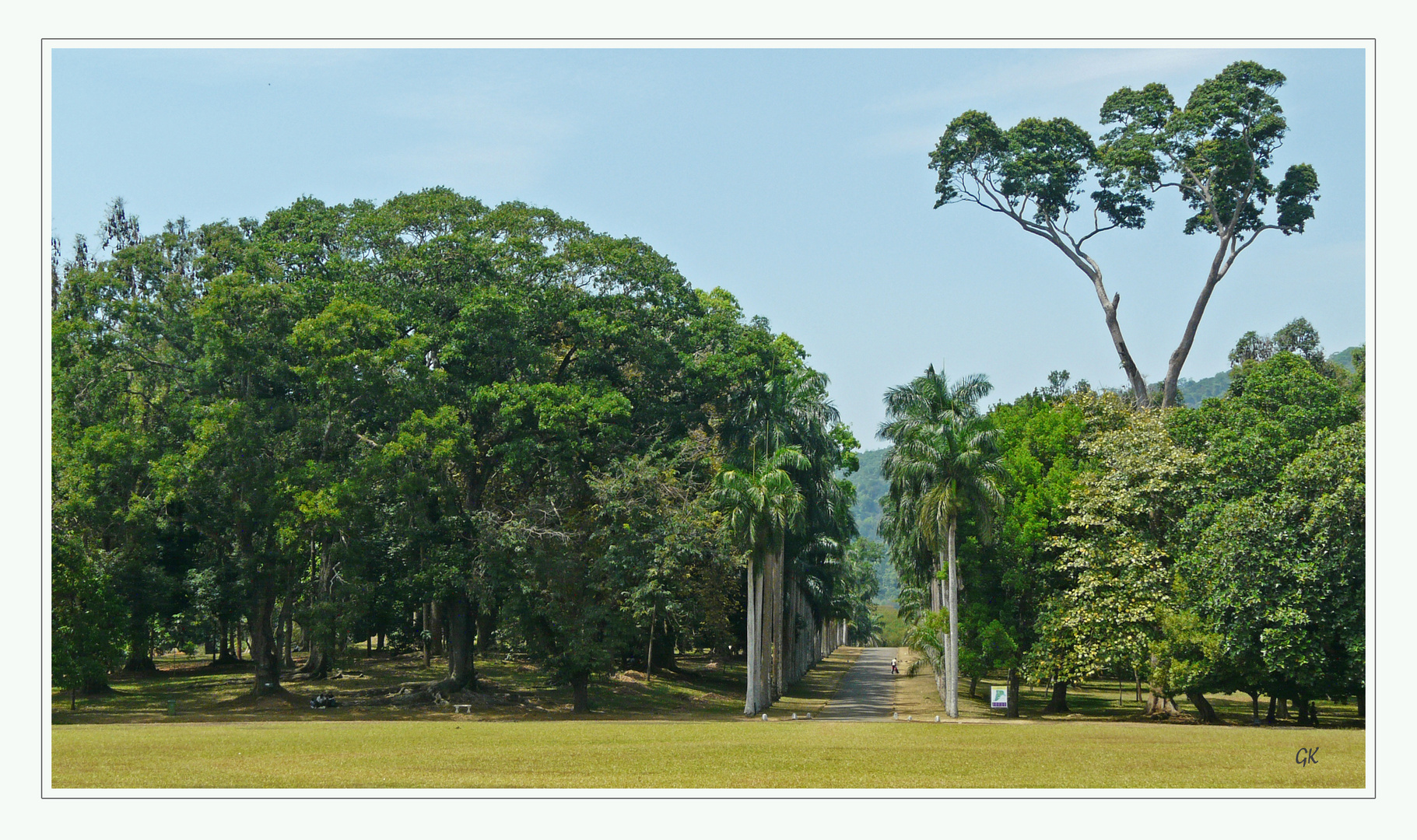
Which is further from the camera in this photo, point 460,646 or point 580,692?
point 460,646

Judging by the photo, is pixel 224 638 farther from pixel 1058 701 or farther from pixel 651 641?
pixel 1058 701

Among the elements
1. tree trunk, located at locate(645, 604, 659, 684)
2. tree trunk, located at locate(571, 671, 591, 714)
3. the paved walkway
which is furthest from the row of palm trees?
tree trunk, located at locate(571, 671, 591, 714)

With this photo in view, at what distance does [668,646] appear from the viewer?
59031 mm

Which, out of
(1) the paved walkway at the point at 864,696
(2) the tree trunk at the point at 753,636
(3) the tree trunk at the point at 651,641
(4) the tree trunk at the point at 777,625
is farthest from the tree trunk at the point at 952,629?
(3) the tree trunk at the point at 651,641

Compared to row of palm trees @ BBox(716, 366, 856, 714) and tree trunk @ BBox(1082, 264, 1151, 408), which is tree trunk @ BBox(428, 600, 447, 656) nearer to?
row of palm trees @ BBox(716, 366, 856, 714)

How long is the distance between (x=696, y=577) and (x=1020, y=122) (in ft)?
99.3

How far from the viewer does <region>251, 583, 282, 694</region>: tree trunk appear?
41.9 m

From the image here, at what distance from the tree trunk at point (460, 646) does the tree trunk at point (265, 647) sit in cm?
584

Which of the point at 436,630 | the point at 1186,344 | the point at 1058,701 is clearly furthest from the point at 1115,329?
the point at 436,630

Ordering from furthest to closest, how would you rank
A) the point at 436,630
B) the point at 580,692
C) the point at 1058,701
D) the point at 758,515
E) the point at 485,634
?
the point at 436,630
the point at 485,634
the point at 1058,701
the point at 580,692
the point at 758,515

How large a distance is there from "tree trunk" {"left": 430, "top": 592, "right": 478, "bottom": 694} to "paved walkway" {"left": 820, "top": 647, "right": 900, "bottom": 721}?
44.5ft

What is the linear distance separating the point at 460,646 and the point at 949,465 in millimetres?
19579

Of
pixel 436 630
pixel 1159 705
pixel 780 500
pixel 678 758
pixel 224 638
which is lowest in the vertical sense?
pixel 1159 705

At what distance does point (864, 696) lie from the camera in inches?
2173
